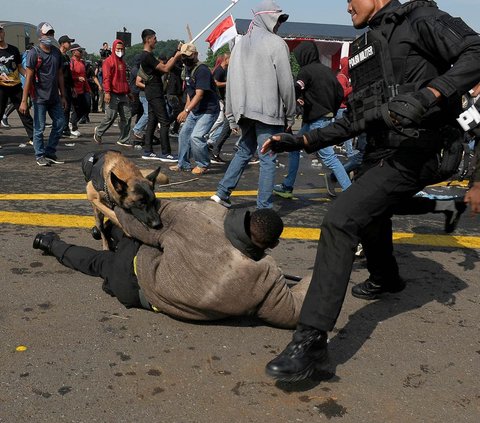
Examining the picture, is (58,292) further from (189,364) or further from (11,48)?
(11,48)

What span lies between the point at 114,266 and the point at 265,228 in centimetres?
111

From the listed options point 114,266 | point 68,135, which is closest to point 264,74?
point 114,266

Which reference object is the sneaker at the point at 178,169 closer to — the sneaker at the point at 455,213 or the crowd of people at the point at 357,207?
the crowd of people at the point at 357,207

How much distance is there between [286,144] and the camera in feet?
10.8

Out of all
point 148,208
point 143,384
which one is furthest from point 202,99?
point 143,384

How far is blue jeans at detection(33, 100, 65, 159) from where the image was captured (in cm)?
845

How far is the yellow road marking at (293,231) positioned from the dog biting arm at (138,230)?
1758mm

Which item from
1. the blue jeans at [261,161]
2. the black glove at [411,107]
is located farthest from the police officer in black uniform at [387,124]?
the blue jeans at [261,161]

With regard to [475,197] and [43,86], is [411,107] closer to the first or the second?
[475,197]

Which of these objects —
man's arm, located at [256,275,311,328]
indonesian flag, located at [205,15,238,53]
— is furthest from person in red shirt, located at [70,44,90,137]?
man's arm, located at [256,275,311,328]

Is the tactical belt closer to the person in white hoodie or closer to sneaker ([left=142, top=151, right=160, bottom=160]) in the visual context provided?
the person in white hoodie

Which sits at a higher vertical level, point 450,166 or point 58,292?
point 450,166

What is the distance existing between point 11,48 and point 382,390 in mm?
8407

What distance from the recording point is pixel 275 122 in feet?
18.3
